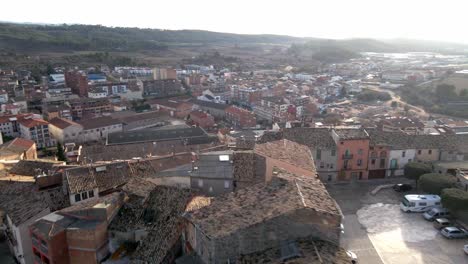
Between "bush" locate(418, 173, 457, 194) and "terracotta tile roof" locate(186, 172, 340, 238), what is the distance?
1023cm

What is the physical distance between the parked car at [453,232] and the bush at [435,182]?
10.3 feet

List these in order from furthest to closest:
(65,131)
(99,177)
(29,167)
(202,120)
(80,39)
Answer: (80,39)
(202,120)
(65,131)
(29,167)
(99,177)

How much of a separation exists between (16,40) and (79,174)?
103 m

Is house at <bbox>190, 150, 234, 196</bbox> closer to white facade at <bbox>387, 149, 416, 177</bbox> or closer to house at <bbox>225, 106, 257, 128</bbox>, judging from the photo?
white facade at <bbox>387, 149, 416, 177</bbox>

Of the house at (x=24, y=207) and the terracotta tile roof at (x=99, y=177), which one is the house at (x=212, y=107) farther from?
the house at (x=24, y=207)

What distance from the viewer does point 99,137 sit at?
131 ft

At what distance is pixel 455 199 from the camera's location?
59.1 feet

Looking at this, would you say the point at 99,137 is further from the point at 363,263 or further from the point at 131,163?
the point at 363,263

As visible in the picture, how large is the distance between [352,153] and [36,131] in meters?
29.0

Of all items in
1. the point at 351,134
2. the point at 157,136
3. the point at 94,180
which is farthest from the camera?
the point at 157,136

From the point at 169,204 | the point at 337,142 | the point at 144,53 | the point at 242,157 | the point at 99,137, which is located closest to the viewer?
the point at 169,204

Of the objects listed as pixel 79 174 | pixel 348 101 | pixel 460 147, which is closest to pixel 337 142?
pixel 460 147

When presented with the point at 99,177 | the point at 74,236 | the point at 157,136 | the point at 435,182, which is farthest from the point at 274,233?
the point at 157,136

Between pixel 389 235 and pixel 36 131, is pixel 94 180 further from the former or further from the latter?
pixel 36 131
